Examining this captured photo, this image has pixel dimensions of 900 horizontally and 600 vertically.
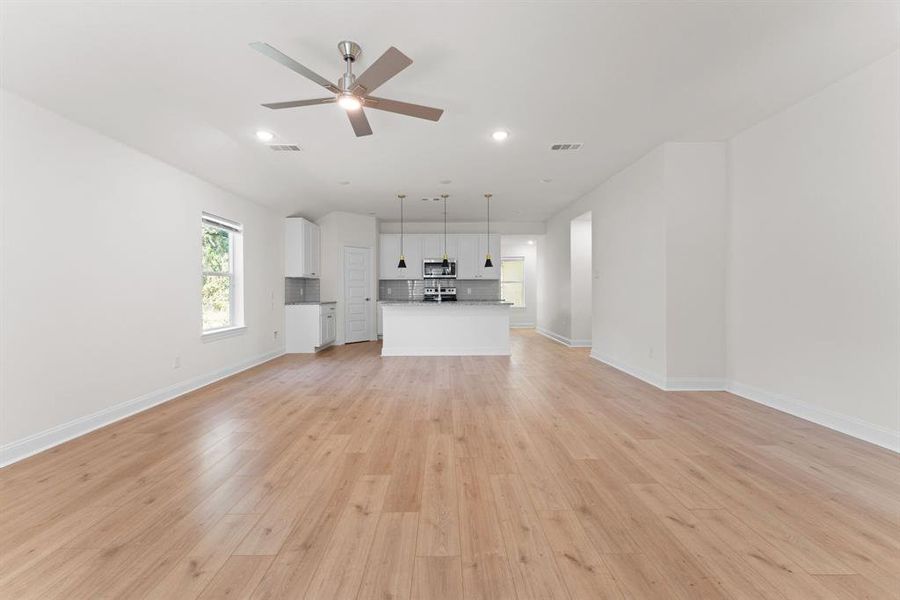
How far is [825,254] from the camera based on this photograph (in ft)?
10.4

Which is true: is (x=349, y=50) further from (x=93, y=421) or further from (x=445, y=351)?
(x=445, y=351)

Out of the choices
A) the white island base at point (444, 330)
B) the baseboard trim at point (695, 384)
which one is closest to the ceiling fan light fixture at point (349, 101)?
the baseboard trim at point (695, 384)

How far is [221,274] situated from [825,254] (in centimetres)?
664

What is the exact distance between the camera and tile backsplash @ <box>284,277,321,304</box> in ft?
23.6

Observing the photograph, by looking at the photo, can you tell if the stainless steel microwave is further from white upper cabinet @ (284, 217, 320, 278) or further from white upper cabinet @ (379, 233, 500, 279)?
white upper cabinet @ (284, 217, 320, 278)

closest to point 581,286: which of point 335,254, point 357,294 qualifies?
point 357,294

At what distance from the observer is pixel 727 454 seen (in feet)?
8.57

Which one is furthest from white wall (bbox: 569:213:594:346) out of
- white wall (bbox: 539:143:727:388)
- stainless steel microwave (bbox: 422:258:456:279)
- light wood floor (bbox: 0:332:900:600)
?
light wood floor (bbox: 0:332:900:600)

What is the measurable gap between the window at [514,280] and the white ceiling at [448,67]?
694 cm

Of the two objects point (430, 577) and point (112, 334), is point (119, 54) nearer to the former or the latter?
point (112, 334)

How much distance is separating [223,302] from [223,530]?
14.1 feet

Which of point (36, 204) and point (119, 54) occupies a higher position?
point (119, 54)

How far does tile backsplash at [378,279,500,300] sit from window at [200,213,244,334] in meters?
3.79

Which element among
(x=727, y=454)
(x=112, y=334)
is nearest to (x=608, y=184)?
(x=727, y=454)
